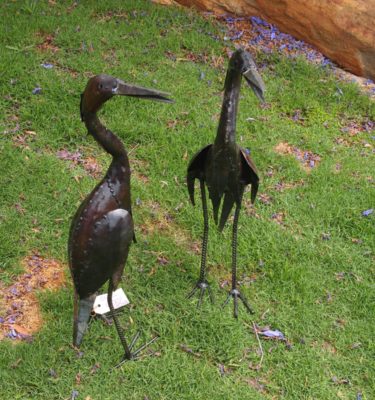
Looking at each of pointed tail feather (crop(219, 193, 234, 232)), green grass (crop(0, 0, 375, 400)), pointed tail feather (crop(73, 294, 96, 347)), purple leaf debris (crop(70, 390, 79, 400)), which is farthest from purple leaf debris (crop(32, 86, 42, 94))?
purple leaf debris (crop(70, 390, 79, 400))

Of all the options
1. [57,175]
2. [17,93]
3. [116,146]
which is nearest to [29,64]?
[17,93]

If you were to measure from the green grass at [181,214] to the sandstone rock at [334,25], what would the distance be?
48 centimetres

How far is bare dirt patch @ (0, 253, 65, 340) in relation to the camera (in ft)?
10.6

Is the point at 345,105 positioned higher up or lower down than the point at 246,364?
higher up

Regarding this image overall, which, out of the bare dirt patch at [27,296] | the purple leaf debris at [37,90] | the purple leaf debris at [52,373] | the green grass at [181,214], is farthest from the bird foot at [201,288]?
the purple leaf debris at [37,90]

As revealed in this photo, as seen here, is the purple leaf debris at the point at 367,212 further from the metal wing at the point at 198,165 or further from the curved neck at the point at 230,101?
the curved neck at the point at 230,101

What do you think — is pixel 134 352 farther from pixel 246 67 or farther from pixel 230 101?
pixel 246 67

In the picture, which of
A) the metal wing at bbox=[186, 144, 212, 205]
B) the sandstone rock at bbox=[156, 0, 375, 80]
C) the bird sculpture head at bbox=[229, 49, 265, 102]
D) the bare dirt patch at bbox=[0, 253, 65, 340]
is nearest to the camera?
the bird sculpture head at bbox=[229, 49, 265, 102]

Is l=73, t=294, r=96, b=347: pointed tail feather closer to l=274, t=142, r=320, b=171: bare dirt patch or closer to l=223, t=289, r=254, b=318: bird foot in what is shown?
l=223, t=289, r=254, b=318: bird foot

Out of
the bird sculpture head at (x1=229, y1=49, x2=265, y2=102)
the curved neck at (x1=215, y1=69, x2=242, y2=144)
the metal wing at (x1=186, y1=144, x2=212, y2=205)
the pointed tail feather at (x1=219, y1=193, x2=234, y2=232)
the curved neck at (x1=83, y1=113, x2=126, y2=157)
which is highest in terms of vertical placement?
the bird sculpture head at (x1=229, y1=49, x2=265, y2=102)

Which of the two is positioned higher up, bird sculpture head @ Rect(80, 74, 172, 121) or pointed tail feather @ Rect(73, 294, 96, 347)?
bird sculpture head @ Rect(80, 74, 172, 121)

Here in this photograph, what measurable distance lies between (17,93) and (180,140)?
56.4 inches

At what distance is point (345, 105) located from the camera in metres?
5.35

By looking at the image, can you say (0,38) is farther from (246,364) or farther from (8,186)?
(246,364)
